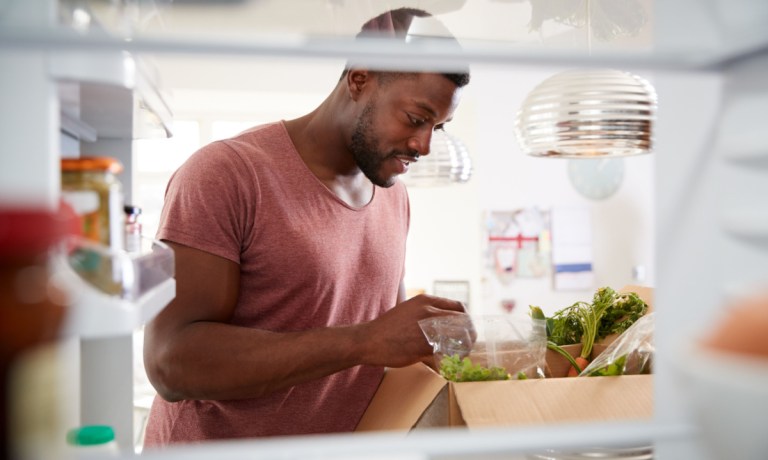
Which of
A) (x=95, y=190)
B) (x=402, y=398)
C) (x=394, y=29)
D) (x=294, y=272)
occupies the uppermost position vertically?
(x=394, y=29)

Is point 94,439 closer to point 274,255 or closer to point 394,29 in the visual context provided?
point 274,255

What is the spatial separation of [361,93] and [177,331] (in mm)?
670

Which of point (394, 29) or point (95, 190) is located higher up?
point (394, 29)

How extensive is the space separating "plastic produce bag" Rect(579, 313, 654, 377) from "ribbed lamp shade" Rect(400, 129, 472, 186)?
187 centimetres

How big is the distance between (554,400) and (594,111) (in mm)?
803

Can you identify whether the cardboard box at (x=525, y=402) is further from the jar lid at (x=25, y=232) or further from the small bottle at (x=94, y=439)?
the jar lid at (x=25, y=232)

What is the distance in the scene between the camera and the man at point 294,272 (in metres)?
1.40

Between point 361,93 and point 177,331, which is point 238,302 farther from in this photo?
point 361,93

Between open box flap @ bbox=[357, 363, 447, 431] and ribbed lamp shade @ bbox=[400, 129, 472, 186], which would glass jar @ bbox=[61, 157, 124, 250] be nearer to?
open box flap @ bbox=[357, 363, 447, 431]

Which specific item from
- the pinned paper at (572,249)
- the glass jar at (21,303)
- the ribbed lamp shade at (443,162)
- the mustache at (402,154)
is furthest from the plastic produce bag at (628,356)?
the pinned paper at (572,249)

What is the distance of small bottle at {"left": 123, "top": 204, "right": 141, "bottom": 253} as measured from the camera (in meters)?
0.84

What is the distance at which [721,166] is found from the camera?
2.04ft

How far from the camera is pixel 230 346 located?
138cm

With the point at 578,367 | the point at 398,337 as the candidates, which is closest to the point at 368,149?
the point at 398,337
